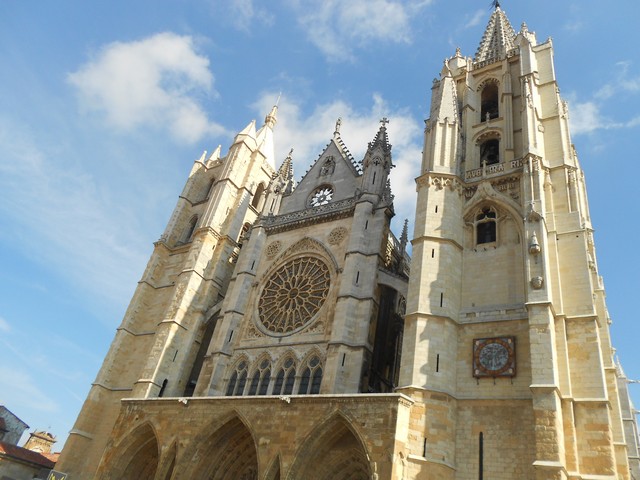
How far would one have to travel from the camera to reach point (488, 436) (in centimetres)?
1252

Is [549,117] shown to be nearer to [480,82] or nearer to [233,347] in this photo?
[480,82]

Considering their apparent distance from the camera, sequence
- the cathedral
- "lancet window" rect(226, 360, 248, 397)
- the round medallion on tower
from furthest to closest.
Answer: "lancet window" rect(226, 360, 248, 397)
the round medallion on tower
the cathedral

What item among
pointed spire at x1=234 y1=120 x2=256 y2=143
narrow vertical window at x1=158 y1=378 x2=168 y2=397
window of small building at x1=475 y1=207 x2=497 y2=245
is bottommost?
narrow vertical window at x1=158 y1=378 x2=168 y2=397

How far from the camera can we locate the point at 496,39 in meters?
26.3

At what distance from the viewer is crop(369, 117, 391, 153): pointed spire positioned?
23.0 m

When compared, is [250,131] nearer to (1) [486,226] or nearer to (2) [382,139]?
(2) [382,139]

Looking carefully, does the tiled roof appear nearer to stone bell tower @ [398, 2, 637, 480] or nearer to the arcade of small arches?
the arcade of small arches

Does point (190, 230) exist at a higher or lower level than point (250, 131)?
lower

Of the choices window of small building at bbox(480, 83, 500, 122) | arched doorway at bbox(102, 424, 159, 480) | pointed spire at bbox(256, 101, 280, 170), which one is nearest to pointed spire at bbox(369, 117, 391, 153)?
window of small building at bbox(480, 83, 500, 122)

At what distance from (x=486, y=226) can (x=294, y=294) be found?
27.2ft

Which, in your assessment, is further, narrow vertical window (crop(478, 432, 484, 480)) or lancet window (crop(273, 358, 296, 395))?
lancet window (crop(273, 358, 296, 395))

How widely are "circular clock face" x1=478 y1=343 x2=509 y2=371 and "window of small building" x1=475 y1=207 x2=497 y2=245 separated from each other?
4.11 meters

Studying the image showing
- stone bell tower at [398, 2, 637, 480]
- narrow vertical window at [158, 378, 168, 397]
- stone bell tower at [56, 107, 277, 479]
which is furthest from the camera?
stone bell tower at [56, 107, 277, 479]

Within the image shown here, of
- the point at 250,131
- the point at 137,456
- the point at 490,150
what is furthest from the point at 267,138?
the point at 137,456
